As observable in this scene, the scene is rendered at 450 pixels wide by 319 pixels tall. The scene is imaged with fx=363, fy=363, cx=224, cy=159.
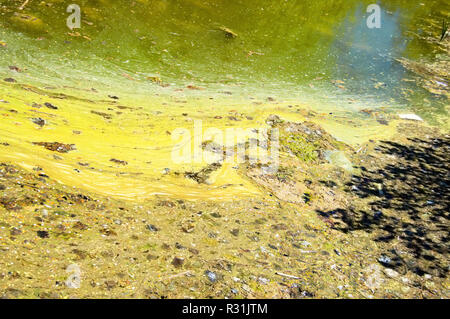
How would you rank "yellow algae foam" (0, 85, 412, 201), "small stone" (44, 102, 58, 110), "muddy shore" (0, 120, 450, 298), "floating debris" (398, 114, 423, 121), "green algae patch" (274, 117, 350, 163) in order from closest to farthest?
"muddy shore" (0, 120, 450, 298), "yellow algae foam" (0, 85, 412, 201), "small stone" (44, 102, 58, 110), "green algae patch" (274, 117, 350, 163), "floating debris" (398, 114, 423, 121)

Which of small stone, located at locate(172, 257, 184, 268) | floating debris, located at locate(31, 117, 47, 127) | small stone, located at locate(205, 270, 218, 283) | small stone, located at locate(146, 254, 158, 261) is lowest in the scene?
small stone, located at locate(205, 270, 218, 283)

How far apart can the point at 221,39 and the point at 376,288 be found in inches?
207

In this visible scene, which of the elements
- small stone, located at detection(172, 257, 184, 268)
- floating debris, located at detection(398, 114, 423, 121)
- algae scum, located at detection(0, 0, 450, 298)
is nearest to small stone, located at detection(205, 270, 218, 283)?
algae scum, located at detection(0, 0, 450, 298)

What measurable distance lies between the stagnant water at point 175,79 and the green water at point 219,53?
3 centimetres

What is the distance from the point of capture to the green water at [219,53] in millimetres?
5066

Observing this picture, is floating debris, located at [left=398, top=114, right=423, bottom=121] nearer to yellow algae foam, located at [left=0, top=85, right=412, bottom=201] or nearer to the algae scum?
the algae scum

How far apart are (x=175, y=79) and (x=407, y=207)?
3.47 m

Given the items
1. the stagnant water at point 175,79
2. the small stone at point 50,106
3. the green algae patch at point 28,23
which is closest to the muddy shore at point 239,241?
the stagnant water at point 175,79

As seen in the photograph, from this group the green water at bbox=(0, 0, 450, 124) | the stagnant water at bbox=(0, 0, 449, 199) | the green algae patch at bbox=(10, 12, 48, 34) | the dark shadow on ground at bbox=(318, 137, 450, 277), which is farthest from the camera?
the green algae patch at bbox=(10, 12, 48, 34)

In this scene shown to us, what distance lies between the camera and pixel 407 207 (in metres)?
3.62

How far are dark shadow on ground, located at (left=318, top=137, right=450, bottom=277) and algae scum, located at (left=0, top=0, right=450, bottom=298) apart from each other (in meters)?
0.02

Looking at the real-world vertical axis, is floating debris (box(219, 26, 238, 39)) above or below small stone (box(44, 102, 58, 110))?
above

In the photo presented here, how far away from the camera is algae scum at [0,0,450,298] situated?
2.41m
